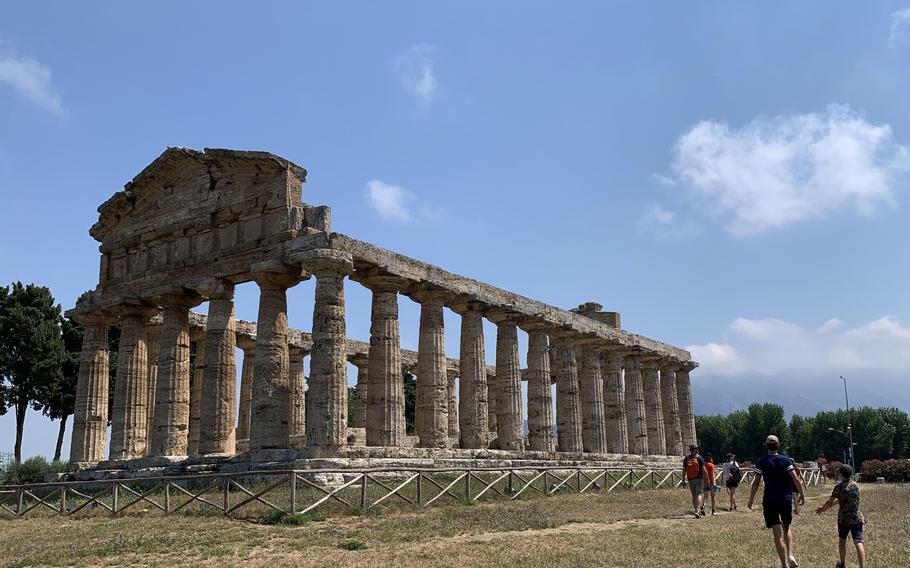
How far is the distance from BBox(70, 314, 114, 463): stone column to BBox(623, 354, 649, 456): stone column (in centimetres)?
2700


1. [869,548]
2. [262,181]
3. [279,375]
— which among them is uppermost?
[262,181]

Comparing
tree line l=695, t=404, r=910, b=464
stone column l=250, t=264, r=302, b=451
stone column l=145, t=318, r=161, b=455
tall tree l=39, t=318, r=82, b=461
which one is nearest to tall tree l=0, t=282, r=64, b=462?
tall tree l=39, t=318, r=82, b=461

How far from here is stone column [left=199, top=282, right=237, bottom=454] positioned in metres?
29.5

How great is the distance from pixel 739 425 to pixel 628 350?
37277mm

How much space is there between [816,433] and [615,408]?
40.9 metres

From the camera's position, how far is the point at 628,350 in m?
45.7

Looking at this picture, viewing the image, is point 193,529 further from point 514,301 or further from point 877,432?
point 877,432

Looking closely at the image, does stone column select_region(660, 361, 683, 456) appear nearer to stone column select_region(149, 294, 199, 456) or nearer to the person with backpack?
the person with backpack

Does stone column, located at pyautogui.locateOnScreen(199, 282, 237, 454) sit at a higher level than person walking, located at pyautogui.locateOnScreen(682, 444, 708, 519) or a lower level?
higher

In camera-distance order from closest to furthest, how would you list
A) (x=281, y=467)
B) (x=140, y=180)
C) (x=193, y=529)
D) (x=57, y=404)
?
(x=193, y=529) → (x=281, y=467) → (x=140, y=180) → (x=57, y=404)

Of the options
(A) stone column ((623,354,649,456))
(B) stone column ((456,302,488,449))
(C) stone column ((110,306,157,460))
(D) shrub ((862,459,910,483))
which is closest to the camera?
(C) stone column ((110,306,157,460))

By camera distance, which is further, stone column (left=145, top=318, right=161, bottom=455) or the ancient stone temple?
stone column (left=145, top=318, right=161, bottom=455)

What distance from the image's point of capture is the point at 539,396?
127 ft

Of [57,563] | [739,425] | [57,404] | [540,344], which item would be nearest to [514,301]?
[540,344]
